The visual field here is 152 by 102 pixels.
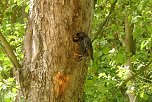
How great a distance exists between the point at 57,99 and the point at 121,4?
230 cm

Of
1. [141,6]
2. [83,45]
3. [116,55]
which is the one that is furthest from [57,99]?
[116,55]

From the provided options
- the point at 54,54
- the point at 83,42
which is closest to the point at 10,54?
the point at 54,54

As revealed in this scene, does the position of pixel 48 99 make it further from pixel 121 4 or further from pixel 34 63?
pixel 121 4

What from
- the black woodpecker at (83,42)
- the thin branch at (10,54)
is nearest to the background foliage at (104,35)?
the thin branch at (10,54)

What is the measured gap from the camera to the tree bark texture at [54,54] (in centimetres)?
152

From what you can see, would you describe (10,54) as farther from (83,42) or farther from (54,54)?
(83,42)

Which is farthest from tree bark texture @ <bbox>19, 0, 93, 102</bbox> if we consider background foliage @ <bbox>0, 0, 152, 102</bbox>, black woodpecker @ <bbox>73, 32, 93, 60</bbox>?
background foliage @ <bbox>0, 0, 152, 102</bbox>

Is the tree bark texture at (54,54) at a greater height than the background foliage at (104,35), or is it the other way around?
the background foliage at (104,35)

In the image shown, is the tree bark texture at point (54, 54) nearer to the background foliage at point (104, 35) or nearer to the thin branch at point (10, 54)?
the thin branch at point (10, 54)

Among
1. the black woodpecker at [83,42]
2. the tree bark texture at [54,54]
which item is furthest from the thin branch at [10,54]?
the black woodpecker at [83,42]

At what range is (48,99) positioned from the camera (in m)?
1.52

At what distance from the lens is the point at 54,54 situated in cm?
152

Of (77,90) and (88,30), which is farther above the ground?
(88,30)

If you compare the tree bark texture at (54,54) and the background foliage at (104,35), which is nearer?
the tree bark texture at (54,54)
